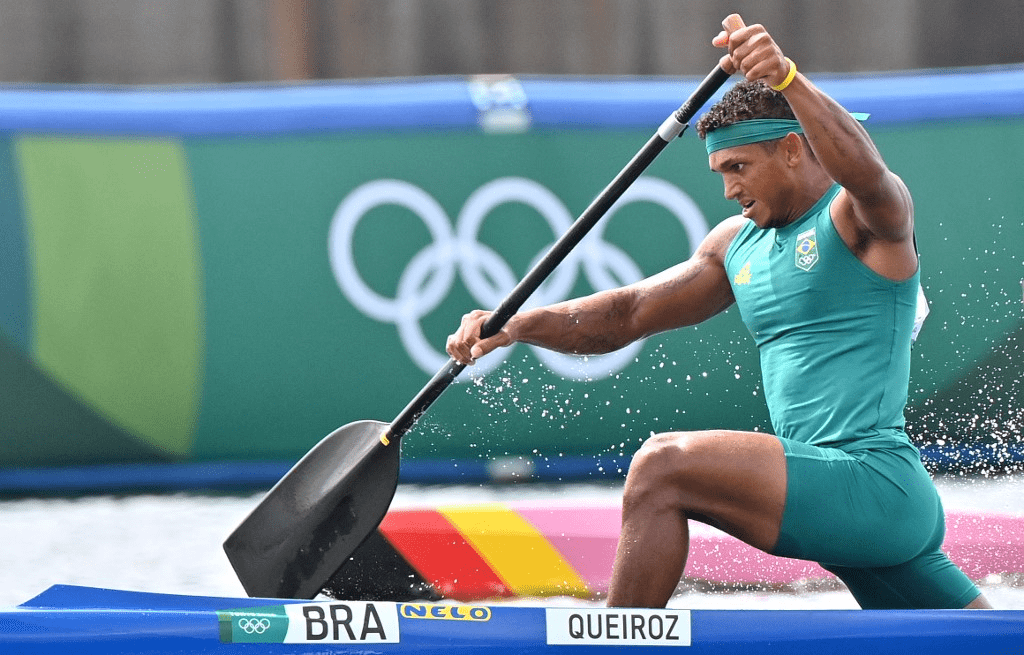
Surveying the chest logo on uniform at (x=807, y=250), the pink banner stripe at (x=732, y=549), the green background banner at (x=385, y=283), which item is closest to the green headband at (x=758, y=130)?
the chest logo on uniform at (x=807, y=250)

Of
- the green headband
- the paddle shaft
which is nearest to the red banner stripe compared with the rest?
the paddle shaft

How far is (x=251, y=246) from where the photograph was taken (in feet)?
17.4

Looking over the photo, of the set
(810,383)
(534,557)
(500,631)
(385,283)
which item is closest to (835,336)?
(810,383)

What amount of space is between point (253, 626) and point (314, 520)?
86 centimetres

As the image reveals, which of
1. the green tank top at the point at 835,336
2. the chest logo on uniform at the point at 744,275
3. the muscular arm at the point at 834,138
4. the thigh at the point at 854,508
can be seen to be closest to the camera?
the muscular arm at the point at 834,138

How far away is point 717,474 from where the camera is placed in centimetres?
273

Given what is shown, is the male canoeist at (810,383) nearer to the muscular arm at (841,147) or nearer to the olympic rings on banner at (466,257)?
the muscular arm at (841,147)

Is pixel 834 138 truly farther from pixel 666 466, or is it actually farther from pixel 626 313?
pixel 626 313

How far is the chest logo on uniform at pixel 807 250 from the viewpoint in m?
2.92

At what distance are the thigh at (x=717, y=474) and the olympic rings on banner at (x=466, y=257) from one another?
254 cm

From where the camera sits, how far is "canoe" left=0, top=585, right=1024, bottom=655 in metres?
2.66

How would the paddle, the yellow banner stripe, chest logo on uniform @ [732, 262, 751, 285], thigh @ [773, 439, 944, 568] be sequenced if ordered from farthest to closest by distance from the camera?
the yellow banner stripe, the paddle, chest logo on uniform @ [732, 262, 751, 285], thigh @ [773, 439, 944, 568]

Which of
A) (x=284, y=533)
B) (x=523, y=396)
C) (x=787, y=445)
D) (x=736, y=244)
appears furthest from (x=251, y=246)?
(x=787, y=445)

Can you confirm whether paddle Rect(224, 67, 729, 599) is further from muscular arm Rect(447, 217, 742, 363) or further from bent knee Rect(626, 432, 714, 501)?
bent knee Rect(626, 432, 714, 501)
